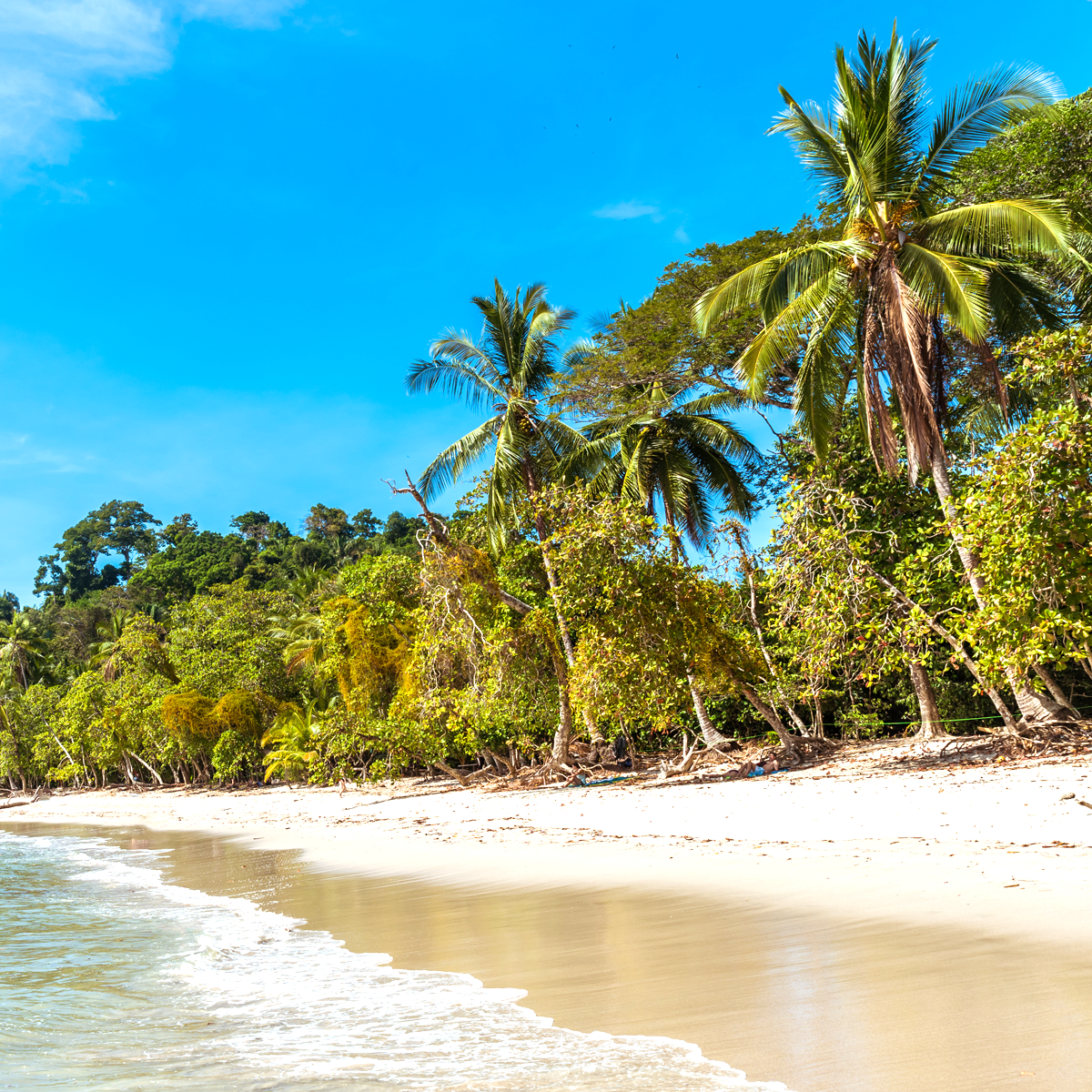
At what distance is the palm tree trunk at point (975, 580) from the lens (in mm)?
11164

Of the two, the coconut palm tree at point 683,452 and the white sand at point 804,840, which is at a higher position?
the coconut palm tree at point 683,452

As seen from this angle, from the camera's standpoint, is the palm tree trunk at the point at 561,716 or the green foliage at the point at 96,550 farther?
the green foliage at the point at 96,550

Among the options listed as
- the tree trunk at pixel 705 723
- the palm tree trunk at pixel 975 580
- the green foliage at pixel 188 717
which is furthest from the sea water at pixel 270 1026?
the green foliage at pixel 188 717

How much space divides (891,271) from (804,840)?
27.3 feet

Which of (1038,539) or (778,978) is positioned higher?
(1038,539)

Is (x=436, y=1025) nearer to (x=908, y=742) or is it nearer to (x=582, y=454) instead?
(x=908, y=742)

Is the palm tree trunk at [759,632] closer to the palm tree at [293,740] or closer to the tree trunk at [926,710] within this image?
the tree trunk at [926,710]

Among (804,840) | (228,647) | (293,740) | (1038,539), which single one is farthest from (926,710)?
(228,647)

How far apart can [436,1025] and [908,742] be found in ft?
40.8

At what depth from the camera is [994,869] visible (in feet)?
18.2

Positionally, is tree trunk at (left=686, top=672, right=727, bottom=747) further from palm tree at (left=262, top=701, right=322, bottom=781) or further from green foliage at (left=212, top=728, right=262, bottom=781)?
green foliage at (left=212, top=728, right=262, bottom=781)

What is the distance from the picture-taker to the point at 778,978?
394 centimetres

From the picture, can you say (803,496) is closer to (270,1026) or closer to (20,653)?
(270,1026)

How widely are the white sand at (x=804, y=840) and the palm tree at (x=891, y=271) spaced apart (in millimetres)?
3344
